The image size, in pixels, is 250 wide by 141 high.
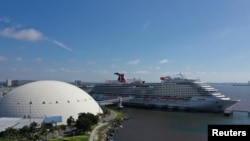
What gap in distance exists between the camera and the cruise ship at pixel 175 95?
58375 mm

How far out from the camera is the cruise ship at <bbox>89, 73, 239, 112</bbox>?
58375mm

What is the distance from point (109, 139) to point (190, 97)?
34498 mm

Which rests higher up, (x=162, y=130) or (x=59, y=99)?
(x=59, y=99)

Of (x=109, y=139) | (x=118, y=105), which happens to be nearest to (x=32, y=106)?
(x=109, y=139)

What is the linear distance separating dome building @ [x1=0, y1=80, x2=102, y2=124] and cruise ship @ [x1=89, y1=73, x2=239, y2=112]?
2415cm

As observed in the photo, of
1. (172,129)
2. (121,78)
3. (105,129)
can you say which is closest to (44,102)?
(105,129)

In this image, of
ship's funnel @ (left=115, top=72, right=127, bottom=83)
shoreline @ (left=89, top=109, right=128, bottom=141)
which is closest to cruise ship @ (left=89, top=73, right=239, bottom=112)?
ship's funnel @ (left=115, top=72, right=127, bottom=83)

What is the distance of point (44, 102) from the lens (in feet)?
146

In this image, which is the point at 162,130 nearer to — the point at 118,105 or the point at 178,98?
the point at 178,98

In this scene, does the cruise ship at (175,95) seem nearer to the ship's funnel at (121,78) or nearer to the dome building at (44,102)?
the ship's funnel at (121,78)

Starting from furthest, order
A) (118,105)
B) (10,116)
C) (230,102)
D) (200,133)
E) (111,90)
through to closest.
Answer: (111,90)
(118,105)
(230,102)
(10,116)
(200,133)

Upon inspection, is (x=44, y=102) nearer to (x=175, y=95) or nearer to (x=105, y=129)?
(x=105, y=129)

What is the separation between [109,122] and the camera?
147 feet

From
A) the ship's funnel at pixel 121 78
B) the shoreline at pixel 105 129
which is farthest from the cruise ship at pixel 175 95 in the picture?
the shoreline at pixel 105 129
